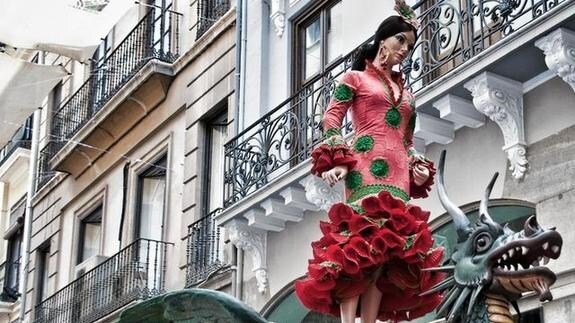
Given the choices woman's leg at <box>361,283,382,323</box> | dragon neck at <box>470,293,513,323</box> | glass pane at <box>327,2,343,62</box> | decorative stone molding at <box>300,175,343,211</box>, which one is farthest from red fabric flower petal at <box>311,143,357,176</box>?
glass pane at <box>327,2,343,62</box>

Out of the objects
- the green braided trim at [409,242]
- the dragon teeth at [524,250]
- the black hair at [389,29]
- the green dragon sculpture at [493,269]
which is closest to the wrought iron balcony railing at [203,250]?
the black hair at [389,29]

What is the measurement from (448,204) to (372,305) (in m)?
0.73

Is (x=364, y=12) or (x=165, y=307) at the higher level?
(x=364, y=12)

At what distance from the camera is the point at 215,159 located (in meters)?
16.9

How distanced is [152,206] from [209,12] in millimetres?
3368

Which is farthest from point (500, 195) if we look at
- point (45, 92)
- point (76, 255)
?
point (76, 255)

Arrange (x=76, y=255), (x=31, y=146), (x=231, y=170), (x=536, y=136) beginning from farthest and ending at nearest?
1. (x=31, y=146)
2. (x=76, y=255)
3. (x=231, y=170)
4. (x=536, y=136)

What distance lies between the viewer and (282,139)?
13.7 meters

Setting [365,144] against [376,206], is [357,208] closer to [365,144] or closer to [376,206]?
[376,206]

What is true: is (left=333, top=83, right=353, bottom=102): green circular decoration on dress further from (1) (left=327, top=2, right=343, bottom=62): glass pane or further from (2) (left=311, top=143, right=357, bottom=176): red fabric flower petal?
(1) (left=327, top=2, right=343, bottom=62): glass pane

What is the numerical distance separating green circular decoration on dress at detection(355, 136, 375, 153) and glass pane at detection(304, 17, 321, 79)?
943 cm

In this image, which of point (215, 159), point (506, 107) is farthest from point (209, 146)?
point (506, 107)

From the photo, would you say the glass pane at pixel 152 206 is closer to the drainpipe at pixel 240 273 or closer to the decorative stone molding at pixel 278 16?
the drainpipe at pixel 240 273

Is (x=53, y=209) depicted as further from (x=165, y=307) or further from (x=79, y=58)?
(x=165, y=307)
